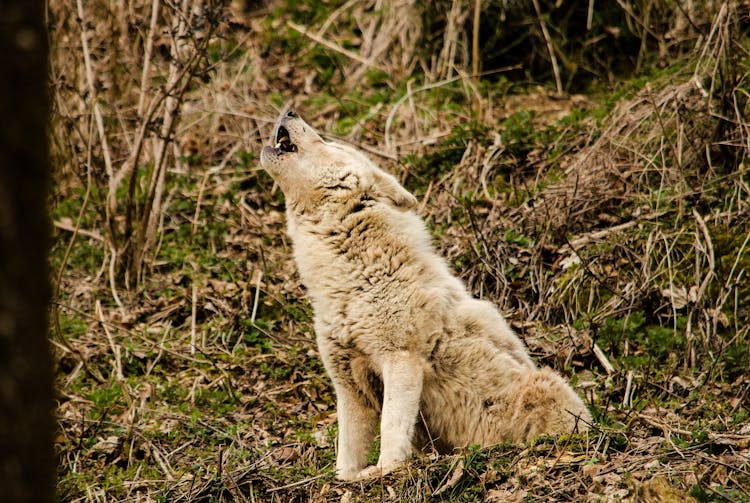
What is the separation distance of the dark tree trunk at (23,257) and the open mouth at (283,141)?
12.5 feet

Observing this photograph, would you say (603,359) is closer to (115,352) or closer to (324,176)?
(324,176)

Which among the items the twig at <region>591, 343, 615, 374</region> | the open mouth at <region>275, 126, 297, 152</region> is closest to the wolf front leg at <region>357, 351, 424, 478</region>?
the open mouth at <region>275, 126, 297, 152</region>

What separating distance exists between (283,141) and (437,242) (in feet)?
8.17

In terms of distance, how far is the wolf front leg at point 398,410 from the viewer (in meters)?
4.29

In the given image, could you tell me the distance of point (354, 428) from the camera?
15.5ft

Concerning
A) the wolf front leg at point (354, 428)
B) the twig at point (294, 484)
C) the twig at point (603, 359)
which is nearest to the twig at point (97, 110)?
the wolf front leg at point (354, 428)

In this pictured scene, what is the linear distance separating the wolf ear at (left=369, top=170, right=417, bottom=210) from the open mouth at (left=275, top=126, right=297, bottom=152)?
64 cm

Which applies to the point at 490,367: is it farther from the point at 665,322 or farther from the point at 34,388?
the point at 34,388

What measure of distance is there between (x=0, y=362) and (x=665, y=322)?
6.08 m

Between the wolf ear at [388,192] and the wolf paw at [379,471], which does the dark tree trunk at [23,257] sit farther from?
the wolf ear at [388,192]

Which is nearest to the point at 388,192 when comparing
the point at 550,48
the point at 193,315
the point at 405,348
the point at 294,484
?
the point at 405,348

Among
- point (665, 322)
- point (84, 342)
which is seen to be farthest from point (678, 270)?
point (84, 342)

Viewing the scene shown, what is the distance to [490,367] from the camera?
4770 millimetres

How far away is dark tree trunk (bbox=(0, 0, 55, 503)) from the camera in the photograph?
151 centimetres
